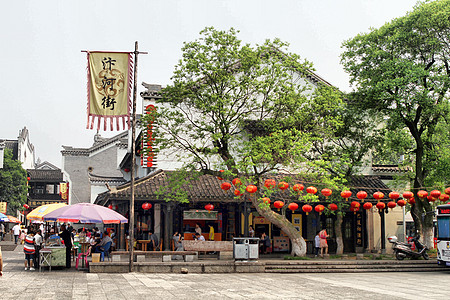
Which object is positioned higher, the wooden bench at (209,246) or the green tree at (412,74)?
the green tree at (412,74)

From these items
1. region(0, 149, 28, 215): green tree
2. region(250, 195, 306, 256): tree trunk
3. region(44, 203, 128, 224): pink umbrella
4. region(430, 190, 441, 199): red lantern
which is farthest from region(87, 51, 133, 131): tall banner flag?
region(0, 149, 28, 215): green tree

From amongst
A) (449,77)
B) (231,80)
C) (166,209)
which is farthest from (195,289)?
(449,77)

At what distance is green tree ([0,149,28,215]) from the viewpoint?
48344 mm

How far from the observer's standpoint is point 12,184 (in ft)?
160

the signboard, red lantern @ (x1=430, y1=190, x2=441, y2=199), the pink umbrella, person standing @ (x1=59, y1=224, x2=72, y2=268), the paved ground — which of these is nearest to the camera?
the paved ground

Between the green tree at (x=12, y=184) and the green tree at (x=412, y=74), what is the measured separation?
3567 centimetres

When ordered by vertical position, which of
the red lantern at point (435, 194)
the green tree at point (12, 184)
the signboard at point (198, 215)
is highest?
the green tree at point (12, 184)

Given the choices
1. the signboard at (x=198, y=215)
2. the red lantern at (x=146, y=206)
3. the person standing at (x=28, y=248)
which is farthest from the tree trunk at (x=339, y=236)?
the person standing at (x=28, y=248)

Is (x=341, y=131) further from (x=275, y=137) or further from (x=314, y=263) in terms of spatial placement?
(x=314, y=263)

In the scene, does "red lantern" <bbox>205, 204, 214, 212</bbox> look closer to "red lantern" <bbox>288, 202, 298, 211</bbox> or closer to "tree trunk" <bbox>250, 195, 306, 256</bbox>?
"tree trunk" <bbox>250, 195, 306, 256</bbox>

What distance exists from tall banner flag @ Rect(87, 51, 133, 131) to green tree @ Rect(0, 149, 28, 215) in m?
35.5

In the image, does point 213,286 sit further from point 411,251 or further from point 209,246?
point 411,251

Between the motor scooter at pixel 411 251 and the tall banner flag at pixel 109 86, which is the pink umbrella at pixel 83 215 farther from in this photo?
the motor scooter at pixel 411 251

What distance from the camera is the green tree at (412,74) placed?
2245 centimetres
